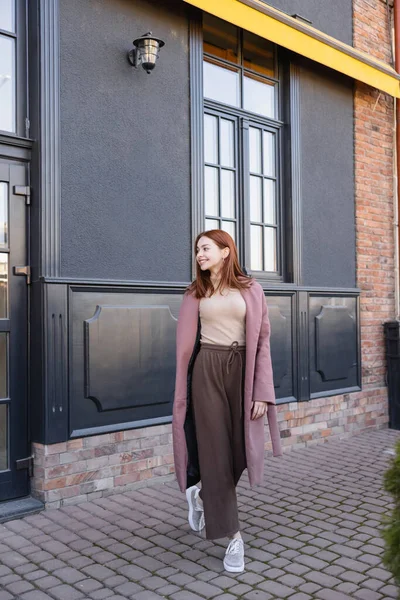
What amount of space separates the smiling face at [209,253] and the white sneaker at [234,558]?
1524 mm

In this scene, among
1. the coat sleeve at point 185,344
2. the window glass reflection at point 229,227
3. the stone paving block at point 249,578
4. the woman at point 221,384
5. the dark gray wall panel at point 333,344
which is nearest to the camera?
the stone paving block at point 249,578

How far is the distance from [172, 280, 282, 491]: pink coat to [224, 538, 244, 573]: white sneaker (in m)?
0.34

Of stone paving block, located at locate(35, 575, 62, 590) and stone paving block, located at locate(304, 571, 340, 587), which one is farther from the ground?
stone paving block, located at locate(35, 575, 62, 590)

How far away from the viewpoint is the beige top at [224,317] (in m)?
3.60

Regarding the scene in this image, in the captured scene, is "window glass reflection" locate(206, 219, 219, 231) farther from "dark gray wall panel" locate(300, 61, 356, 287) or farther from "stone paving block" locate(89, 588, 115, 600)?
"stone paving block" locate(89, 588, 115, 600)

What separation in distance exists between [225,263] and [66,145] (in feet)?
5.89

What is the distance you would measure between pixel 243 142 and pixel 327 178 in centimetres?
132

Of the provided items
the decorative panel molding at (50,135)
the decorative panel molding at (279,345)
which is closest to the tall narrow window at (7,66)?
the decorative panel molding at (50,135)

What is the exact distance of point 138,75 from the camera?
17.1ft

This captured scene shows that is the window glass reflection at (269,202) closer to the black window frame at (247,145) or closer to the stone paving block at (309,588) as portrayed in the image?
the black window frame at (247,145)

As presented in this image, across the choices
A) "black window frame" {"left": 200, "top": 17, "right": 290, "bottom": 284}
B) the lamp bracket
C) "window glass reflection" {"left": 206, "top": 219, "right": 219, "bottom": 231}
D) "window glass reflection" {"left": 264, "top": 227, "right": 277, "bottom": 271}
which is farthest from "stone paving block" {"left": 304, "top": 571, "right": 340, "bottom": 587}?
the lamp bracket

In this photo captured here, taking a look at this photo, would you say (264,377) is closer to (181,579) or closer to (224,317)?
(224,317)

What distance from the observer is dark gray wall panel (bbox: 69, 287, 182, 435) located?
4668mm

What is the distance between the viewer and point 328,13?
717 centimetres
